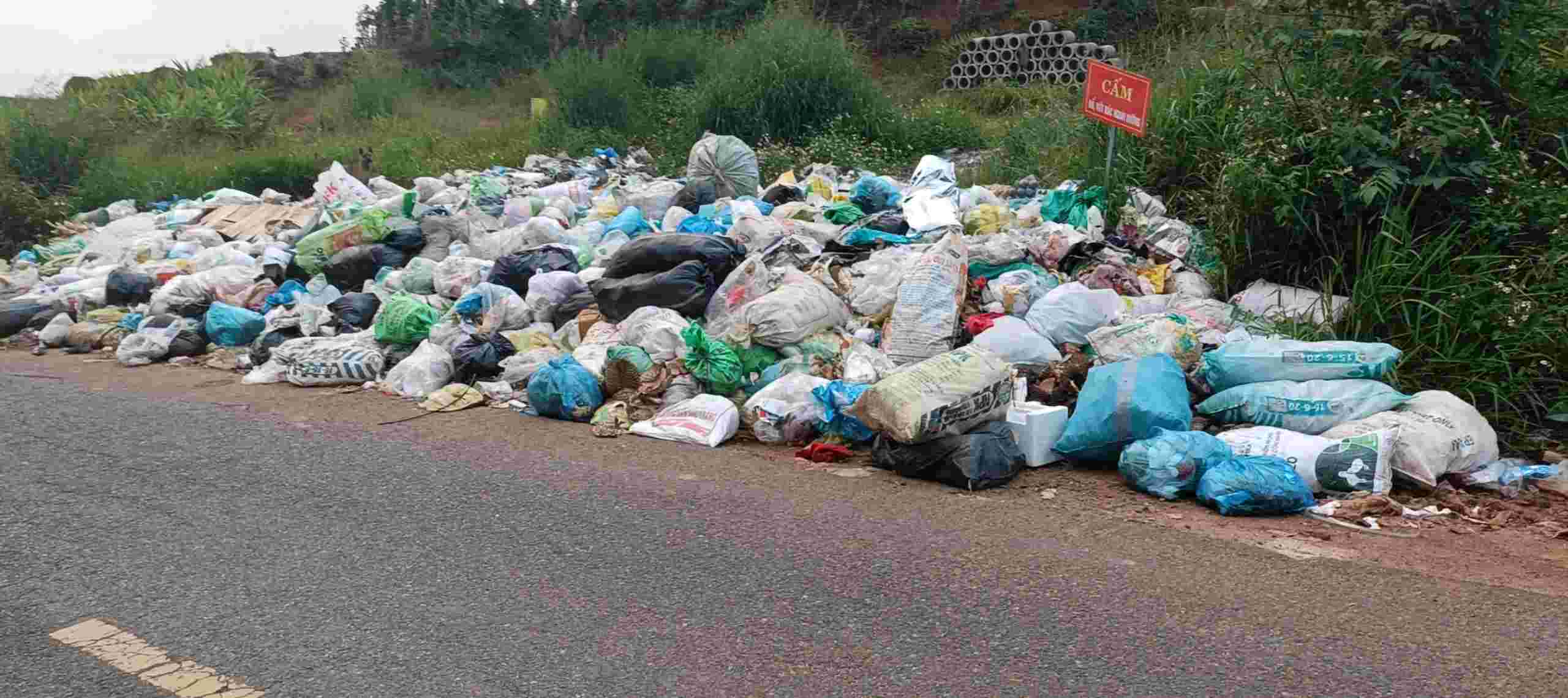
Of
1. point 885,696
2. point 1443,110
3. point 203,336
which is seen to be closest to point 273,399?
point 203,336

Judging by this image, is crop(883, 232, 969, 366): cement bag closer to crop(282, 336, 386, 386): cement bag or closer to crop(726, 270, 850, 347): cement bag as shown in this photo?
crop(726, 270, 850, 347): cement bag

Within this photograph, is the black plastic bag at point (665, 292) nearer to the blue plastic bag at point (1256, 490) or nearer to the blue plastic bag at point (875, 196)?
the blue plastic bag at point (875, 196)

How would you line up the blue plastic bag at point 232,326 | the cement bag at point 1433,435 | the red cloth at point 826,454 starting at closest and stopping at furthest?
the cement bag at point 1433,435 < the red cloth at point 826,454 < the blue plastic bag at point 232,326

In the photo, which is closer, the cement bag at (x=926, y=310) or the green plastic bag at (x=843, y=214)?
the cement bag at (x=926, y=310)

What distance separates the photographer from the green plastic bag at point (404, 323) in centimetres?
664

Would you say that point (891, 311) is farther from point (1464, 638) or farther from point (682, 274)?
point (1464, 638)

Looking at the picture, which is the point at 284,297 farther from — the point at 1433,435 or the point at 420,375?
Result: the point at 1433,435

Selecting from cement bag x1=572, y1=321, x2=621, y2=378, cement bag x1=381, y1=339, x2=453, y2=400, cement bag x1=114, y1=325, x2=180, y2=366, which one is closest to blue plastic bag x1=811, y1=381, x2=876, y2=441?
cement bag x1=572, y1=321, x2=621, y2=378

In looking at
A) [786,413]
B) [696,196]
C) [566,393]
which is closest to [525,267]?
[566,393]

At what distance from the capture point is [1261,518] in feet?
12.9

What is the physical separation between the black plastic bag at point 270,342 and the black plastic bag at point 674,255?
7.42 feet

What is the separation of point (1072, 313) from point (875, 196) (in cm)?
302

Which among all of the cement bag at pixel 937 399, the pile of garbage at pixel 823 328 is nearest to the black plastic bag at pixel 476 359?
the pile of garbage at pixel 823 328

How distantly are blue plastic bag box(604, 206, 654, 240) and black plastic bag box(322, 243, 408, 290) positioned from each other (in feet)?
5.11
